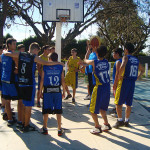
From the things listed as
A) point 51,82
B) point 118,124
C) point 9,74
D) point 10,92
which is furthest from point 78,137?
point 9,74

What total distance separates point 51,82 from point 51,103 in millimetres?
431

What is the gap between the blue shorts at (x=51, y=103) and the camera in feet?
13.8

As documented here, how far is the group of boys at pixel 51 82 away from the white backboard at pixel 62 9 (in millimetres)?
6073

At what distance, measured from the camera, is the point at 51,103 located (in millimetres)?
4227

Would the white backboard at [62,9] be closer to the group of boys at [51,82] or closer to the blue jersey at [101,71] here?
the group of boys at [51,82]

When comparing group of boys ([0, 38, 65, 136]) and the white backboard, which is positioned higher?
the white backboard

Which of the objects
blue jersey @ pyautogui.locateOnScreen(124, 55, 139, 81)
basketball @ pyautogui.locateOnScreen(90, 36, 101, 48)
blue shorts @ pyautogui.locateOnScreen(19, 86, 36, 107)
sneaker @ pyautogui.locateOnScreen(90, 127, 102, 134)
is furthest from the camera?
basketball @ pyautogui.locateOnScreen(90, 36, 101, 48)

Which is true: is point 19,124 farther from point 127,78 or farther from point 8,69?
point 127,78

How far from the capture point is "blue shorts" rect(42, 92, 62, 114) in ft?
13.8

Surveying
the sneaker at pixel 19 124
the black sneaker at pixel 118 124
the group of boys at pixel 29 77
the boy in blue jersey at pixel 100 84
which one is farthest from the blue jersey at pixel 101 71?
the sneaker at pixel 19 124

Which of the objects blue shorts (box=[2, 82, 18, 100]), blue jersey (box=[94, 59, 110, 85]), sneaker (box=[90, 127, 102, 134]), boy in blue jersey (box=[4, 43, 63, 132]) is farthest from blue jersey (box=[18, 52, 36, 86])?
sneaker (box=[90, 127, 102, 134])

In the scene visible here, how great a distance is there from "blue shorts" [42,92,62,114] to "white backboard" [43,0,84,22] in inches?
274

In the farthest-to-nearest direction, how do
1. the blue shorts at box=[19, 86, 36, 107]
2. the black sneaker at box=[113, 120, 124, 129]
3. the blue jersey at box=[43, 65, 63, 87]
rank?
the black sneaker at box=[113, 120, 124, 129] → the blue shorts at box=[19, 86, 36, 107] → the blue jersey at box=[43, 65, 63, 87]

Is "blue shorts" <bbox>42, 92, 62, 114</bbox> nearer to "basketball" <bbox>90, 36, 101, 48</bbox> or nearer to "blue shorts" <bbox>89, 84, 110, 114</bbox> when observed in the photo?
"blue shorts" <bbox>89, 84, 110, 114</bbox>
